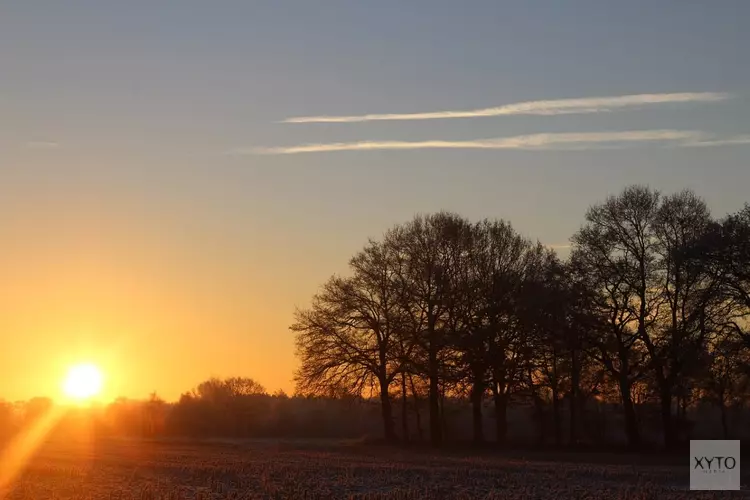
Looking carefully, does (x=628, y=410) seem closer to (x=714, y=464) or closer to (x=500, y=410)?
(x=500, y=410)

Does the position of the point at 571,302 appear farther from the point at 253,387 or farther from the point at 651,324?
the point at 253,387

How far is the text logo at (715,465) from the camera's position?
100 feet

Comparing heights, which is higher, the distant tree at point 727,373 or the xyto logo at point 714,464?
the distant tree at point 727,373

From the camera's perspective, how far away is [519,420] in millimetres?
72188

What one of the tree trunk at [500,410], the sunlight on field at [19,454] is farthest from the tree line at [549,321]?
the sunlight on field at [19,454]

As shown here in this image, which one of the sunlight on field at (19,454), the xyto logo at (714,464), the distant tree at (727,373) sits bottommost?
the sunlight on field at (19,454)

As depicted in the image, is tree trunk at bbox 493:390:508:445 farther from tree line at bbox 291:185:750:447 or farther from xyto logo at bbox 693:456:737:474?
xyto logo at bbox 693:456:737:474

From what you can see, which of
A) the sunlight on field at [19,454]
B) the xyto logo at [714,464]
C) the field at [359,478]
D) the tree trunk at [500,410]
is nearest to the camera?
the field at [359,478]

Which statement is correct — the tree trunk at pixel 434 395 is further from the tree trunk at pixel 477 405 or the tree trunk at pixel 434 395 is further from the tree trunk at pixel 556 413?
the tree trunk at pixel 556 413

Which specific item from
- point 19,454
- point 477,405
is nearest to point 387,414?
point 477,405

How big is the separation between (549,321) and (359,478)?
22.2m

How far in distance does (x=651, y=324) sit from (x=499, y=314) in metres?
8.45

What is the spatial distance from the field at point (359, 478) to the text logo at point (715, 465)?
0.64 meters

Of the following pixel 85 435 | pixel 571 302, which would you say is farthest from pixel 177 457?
pixel 85 435
